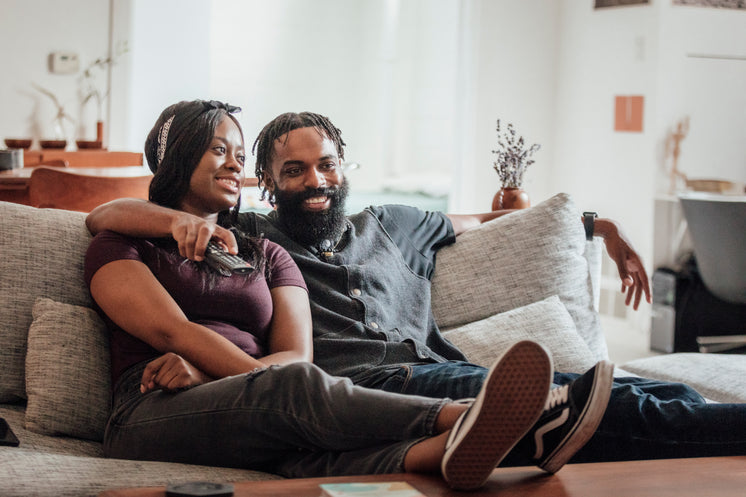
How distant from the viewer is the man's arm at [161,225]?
5.87 ft

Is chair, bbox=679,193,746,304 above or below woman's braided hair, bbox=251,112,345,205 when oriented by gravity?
below

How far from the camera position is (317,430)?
155cm

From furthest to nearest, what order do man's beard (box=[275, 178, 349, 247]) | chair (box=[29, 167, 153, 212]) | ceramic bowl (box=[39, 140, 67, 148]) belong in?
1. ceramic bowl (box=[39, 140, 67, 148])
2. chair (box=[29, 167, 153, 212])
3. man's beard (box=[275, 178, 349, 247])

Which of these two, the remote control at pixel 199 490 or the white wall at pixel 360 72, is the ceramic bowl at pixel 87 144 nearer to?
the white wall at pixel 360 72

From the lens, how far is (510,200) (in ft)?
9.67

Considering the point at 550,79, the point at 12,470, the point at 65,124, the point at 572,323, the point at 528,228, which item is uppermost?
the point at 550,79

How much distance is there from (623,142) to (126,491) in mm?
4329

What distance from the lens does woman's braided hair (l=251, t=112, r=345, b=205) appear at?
2301 mm

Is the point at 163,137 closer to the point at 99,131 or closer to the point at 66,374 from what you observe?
the point at 66,374

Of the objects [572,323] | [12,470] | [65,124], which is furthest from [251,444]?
[65,124]

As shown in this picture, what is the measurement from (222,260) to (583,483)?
78 centimetres

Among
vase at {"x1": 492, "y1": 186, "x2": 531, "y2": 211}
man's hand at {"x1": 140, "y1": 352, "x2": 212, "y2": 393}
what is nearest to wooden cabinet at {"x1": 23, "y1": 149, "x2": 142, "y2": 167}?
vase at {"x1": 492, "y1": 186, "x2": 531, "y2": 211}

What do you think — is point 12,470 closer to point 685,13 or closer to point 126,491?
point 126,491

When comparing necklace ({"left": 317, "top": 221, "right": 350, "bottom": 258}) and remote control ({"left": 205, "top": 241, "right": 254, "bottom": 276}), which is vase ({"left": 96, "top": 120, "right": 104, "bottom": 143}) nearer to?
necklace ({"left": 317, "top": 221, "right": 350, "bottom": 258})
